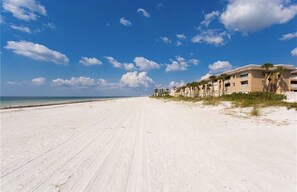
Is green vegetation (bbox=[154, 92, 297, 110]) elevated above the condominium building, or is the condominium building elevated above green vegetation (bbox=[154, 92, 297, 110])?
the condominium building

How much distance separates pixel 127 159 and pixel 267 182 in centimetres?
311

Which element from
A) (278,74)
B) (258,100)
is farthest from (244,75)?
(258,100)

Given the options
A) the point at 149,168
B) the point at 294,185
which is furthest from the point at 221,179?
the point at 149,168

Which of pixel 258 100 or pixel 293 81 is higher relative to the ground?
pixel 293 81

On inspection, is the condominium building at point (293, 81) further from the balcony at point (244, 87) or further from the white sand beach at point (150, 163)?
the white sand beach at point (150, 163)

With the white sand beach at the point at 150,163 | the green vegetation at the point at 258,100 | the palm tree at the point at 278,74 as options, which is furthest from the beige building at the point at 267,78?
the white sand beach at the point at 150,163

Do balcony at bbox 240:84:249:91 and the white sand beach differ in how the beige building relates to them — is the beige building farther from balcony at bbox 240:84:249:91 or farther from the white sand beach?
the white sand beach

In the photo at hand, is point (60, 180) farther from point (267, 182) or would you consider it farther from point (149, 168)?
point (267, 182)

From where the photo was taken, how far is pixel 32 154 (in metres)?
5.44

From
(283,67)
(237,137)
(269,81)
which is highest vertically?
(283,67)

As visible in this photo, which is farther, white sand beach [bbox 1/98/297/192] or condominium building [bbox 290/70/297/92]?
condominium building [bbox 290/70/297/92]

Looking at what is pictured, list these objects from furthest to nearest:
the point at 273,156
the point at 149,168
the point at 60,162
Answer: the point at 273,156
the point at 60,162
the point at 149,168

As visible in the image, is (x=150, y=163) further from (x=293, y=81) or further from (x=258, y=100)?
(x=293, y=81)

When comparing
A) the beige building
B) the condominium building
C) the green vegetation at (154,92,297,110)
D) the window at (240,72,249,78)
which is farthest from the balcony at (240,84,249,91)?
the green vegetation at (154,92,297,110)
